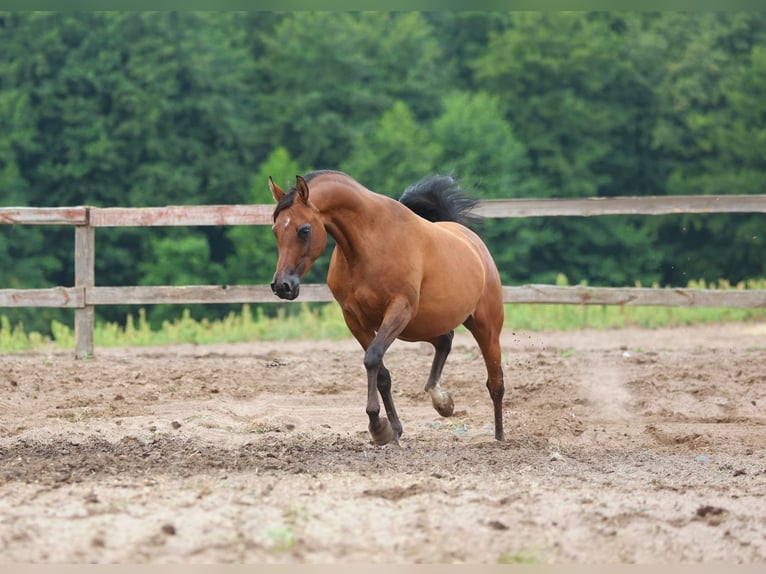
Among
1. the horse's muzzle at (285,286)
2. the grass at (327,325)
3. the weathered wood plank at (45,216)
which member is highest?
the horse's muzzle at (285,286)

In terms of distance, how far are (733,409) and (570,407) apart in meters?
1.39

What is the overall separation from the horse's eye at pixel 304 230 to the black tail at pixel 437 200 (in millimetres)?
2159

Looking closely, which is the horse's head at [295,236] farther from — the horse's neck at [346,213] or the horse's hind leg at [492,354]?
the horse's hind leg at [492,354]

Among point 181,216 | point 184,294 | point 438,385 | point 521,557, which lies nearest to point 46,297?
point 184,294

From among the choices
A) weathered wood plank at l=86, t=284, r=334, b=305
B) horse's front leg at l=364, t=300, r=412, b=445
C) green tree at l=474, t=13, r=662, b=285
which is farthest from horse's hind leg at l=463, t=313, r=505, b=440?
green tree at l=474, t=13, r=662, b=285

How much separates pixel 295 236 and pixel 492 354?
2258 mm

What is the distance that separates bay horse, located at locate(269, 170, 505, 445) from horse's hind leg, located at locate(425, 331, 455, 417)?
44 cm

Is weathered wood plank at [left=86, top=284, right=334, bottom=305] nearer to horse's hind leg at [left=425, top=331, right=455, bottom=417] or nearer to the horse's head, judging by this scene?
horse's hind leg at [left=425, top=331, right=455, bottom=417]

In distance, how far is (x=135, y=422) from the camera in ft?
28.1

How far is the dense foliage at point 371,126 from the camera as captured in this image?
36.4m

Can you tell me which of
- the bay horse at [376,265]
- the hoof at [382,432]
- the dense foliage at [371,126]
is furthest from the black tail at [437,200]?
the dense foliage at [371,126]

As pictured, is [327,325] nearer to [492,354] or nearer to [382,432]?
[492,354]

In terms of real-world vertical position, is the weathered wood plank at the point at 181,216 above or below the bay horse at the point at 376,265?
below

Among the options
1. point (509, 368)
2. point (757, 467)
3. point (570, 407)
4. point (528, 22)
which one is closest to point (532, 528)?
point (757, 467)
